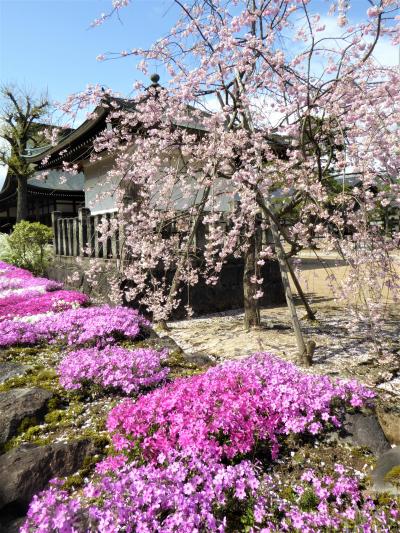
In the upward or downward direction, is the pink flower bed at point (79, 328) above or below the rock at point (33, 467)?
above

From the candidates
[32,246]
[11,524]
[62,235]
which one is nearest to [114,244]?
[62,235]

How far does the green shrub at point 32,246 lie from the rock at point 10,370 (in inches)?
384

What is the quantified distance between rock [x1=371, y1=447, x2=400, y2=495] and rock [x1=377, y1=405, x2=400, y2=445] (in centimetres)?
48

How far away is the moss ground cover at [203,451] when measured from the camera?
96.9 inches

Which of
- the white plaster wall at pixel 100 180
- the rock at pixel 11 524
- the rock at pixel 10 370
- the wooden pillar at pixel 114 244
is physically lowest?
the rock at pixel 11 524

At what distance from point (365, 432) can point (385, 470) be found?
1.83 feet

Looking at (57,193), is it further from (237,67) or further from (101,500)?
(101,500)

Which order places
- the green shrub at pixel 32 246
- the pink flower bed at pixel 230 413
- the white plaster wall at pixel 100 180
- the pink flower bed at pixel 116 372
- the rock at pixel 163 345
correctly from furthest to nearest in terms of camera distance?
the green shrub at pixel 32 246 < the white plaster wall at pixel 100 180 < the rock at pixel 163 345 < the pink flower bed at pixel 116 372 < the pink flower bed at pixel 230 413

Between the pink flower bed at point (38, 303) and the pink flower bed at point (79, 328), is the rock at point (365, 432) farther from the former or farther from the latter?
the pink flower bed at point (38, 303)

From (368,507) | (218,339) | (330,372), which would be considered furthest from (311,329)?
(368,507)

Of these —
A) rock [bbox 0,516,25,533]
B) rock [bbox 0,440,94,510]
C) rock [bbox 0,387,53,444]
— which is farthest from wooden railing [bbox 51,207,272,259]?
rock [bbox 0,516,25,533]

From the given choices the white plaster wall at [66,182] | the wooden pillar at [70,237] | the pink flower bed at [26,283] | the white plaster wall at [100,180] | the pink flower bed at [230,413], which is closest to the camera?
the pink flower bed at [230,413]

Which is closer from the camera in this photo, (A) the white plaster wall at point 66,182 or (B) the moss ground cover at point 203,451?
(B) the moss ground cover at point 203,451

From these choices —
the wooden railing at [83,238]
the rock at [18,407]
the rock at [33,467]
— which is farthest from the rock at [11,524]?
the wooden railing at [83,238]
